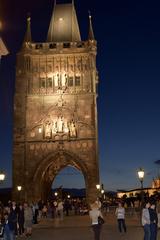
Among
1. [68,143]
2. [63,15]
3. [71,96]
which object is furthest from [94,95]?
[63,15]

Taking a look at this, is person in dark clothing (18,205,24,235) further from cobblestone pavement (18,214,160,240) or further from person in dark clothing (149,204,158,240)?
person in dark clothing (149,204,158,240)

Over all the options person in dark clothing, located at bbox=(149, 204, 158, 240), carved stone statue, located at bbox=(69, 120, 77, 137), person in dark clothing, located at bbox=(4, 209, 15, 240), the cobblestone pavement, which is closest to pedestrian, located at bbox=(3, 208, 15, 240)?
person in dark clothing, located at bbox=(4, 209, 15, 240)

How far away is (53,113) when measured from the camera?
166ft

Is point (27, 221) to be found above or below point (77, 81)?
below

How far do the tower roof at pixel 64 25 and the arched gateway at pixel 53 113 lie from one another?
3.15 m

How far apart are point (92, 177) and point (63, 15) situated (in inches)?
921

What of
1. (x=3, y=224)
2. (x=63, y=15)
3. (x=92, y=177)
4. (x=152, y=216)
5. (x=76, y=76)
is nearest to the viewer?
(x=152, y=216)

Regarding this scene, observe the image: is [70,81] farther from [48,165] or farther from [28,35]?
[48,165]

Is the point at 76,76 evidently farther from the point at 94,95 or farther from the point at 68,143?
the point at 68,143

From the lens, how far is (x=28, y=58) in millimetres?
52312

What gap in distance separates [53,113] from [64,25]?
1410 cm

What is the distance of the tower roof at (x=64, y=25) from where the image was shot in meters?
56.5

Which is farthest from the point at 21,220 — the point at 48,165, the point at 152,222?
the point at 48,165

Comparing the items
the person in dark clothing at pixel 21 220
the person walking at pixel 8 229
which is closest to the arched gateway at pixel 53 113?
the person in dark clothing at pixel 21 220
